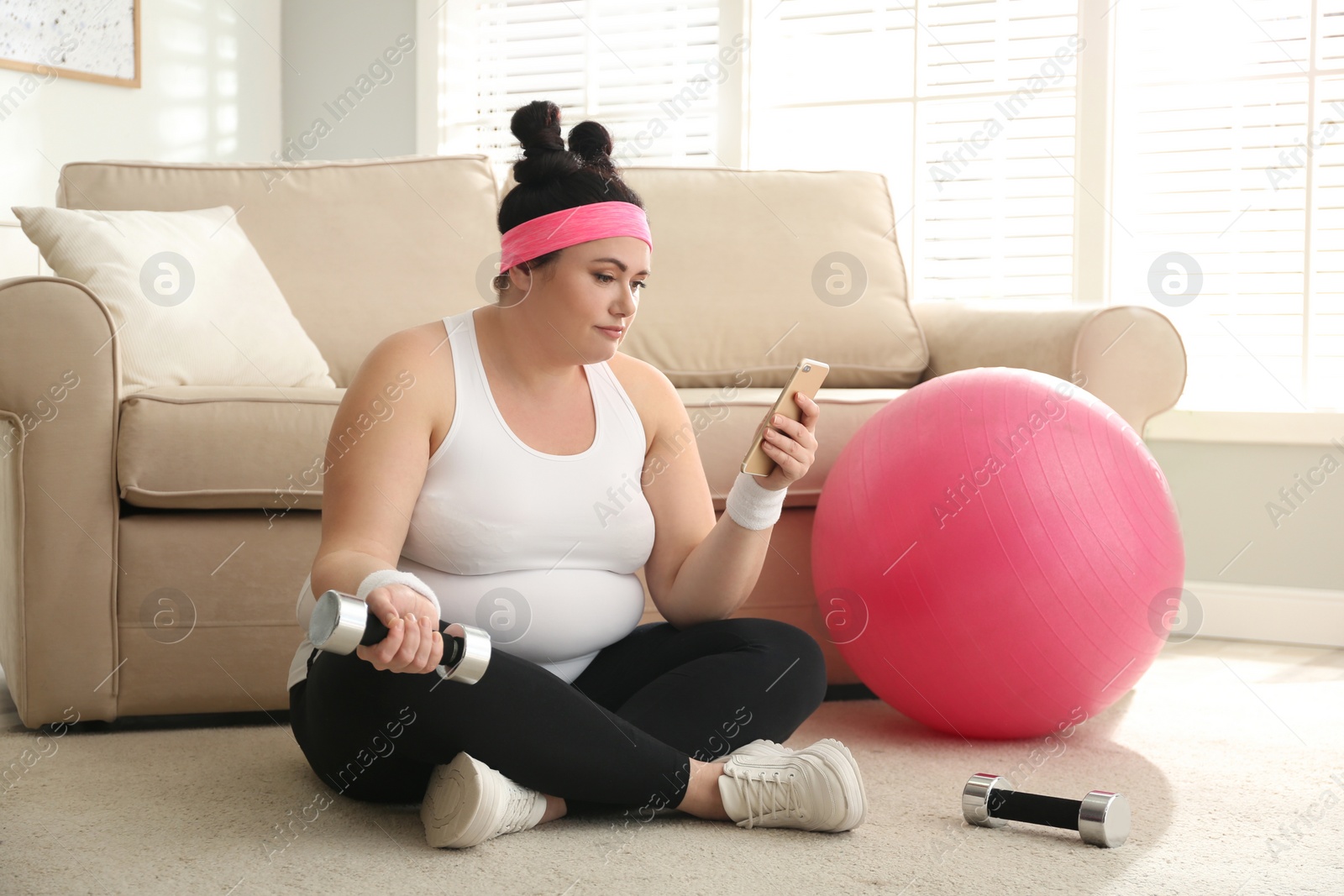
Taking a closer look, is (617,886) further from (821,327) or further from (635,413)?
(821,327)

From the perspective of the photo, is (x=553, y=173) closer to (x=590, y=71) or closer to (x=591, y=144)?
(x=591, y=144)

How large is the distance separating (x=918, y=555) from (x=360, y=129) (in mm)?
2814

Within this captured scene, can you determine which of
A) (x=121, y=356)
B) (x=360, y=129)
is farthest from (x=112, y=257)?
(x=360, y=129)

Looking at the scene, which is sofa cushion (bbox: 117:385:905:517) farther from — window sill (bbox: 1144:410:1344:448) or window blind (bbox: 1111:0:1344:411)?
window blind (bbox: 1111:0:1344:411)

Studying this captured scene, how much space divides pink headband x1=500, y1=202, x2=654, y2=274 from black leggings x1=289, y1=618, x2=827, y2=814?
49 centimetres

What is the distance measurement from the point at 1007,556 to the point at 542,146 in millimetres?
814

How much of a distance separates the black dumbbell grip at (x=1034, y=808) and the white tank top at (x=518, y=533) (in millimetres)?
513

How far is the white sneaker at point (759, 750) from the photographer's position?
143 cm

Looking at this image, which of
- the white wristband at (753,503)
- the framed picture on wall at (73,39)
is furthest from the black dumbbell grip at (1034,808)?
the framed picture on wall at (73,39)

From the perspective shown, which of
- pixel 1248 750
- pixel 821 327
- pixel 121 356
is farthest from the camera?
pixel 821 327

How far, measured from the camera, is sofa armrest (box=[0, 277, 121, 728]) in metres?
1.73

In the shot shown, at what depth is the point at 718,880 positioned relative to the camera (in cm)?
123

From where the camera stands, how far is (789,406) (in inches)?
55.5

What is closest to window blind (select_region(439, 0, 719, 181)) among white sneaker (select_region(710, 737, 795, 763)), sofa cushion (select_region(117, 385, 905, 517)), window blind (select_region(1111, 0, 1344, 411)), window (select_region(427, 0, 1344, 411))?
window (select_region(427, 0, 1344, 411))
